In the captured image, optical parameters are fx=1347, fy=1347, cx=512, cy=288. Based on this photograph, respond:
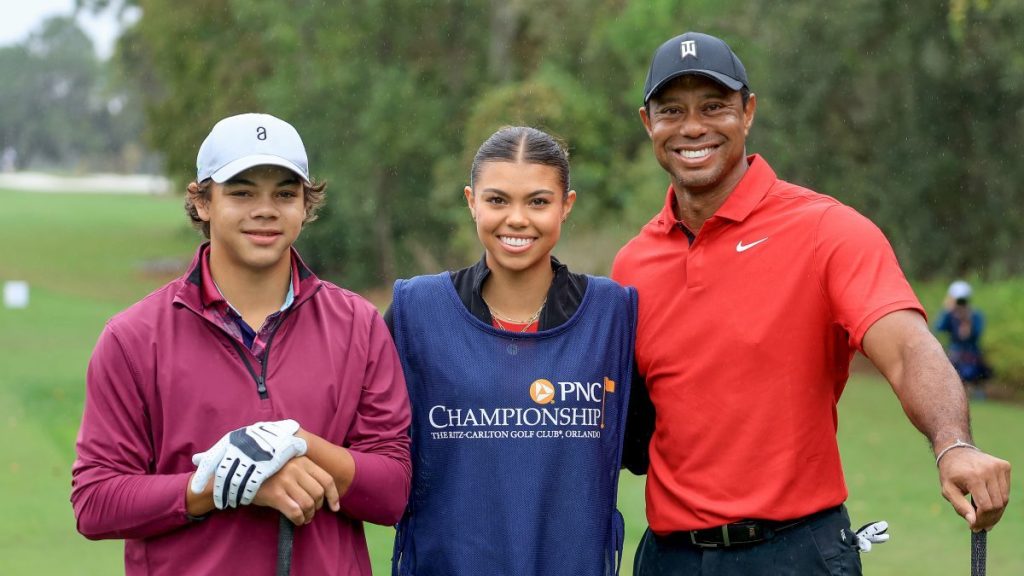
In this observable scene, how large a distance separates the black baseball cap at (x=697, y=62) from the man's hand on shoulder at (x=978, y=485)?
4.24 feet

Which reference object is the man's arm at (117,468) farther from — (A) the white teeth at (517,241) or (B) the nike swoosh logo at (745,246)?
(B) the nike swoosh logo at (745,246)

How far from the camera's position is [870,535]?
3.61 metres

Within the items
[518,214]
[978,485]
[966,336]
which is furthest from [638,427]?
[966,336]

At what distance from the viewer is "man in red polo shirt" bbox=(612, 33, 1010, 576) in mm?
3457

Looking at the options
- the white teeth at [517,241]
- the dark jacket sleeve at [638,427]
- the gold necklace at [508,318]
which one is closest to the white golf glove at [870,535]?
the dark jacket sleeve at [638,427]

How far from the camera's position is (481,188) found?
3676 mm

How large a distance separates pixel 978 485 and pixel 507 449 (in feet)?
3.85

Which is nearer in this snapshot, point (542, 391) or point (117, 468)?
point (117, 468)

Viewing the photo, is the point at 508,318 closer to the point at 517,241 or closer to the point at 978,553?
the point at 517,241

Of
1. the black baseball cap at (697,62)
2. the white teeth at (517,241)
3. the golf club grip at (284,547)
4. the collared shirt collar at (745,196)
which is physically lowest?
the golf club grip at (284,547)

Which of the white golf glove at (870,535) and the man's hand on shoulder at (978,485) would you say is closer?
the man's hand on shoulder at (978,485)

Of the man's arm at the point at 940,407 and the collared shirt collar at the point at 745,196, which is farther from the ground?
the collared shirt collar at the point at 745,196

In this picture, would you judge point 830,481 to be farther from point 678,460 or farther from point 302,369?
point 302,369

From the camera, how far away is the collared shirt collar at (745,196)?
3709 mm
